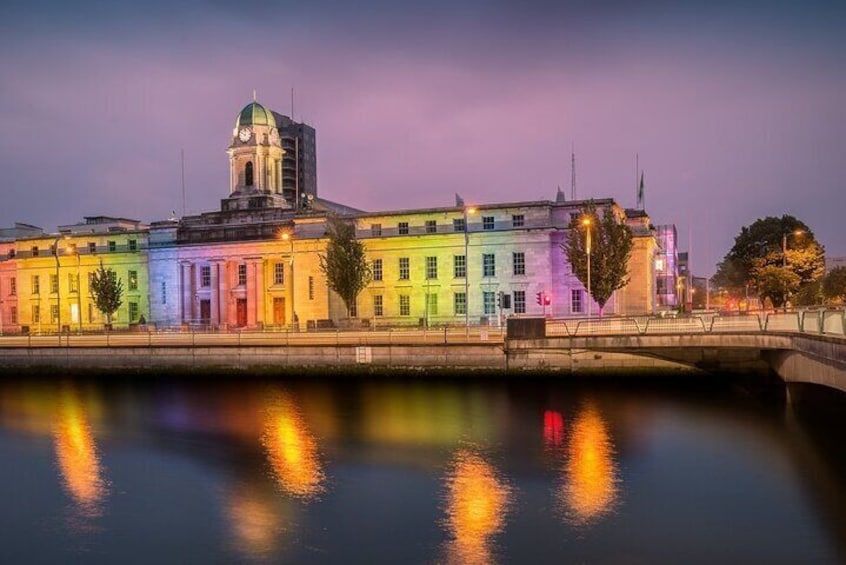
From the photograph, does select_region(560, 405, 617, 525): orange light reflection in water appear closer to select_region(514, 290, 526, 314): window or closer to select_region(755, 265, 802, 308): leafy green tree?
select_region(514, 290, 526, 314): window

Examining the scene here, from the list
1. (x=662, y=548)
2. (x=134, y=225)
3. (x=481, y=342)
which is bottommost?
(x=662, y=548)

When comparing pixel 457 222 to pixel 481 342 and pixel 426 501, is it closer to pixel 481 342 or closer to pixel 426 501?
pixel 481 342

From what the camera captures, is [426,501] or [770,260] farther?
[770,260]

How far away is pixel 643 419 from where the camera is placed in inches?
1323

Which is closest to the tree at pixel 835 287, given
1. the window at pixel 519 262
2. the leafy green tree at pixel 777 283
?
the leafy green tree at pixel 777 283

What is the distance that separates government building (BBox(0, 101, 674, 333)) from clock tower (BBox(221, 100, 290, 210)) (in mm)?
147

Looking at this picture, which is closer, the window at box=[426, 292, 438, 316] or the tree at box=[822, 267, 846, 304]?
the window at box=[426, 292, 438, 316]

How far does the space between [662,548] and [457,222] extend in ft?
175

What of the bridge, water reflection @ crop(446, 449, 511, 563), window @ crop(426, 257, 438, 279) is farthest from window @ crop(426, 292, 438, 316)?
water reflection @ crop(446, 449, 511, 563)

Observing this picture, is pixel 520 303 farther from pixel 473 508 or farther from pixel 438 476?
pixel 473 508

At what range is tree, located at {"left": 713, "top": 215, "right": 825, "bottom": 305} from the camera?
79.6 m

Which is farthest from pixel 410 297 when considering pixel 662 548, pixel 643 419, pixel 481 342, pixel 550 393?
pixel 662 548

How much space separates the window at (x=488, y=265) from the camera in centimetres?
6931

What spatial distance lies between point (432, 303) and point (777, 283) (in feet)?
119
